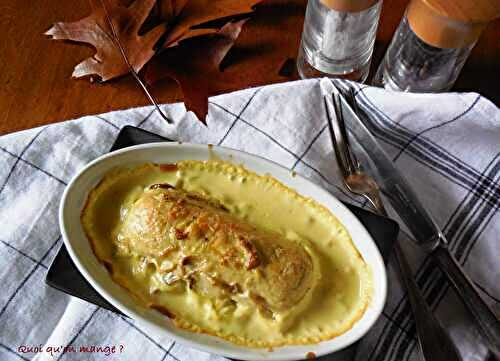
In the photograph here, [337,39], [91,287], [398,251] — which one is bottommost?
[91,287]

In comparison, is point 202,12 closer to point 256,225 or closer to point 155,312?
point 256,225

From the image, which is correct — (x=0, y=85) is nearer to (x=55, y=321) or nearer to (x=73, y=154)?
(x=73, y=154)

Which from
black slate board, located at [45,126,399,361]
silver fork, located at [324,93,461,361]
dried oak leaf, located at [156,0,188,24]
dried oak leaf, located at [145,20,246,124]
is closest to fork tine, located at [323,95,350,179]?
silver fork, located at [324,93,461,361]

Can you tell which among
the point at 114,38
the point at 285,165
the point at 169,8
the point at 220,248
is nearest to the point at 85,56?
the point at 114,38

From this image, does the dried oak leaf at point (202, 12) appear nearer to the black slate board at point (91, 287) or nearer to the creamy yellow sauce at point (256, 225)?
the black slate board at point (91, 287)

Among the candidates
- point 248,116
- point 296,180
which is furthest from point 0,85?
point 296,180

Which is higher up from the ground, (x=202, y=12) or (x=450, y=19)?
(x=450, y=19)

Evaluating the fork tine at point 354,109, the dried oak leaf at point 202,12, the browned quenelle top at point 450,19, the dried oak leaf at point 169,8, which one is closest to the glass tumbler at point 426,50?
the browned quenelle top at point 450,19
